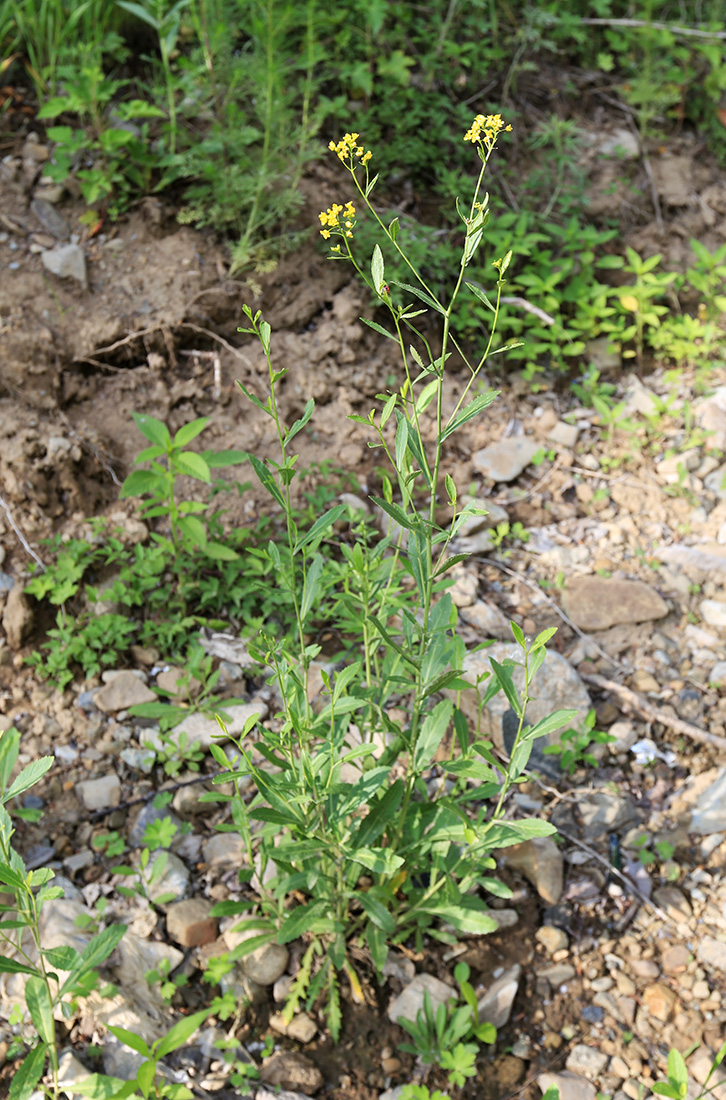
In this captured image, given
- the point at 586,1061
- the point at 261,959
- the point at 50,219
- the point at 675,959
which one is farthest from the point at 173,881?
the point at 50,219

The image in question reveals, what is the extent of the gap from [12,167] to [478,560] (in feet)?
8.75

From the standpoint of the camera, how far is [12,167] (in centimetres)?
385

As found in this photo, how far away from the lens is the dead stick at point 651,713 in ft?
9.45

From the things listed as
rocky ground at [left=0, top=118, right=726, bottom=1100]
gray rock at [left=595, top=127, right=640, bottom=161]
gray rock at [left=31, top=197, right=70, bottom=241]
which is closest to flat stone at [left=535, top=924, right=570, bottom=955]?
rocky ground at [left=0, top=118, right=726, bottom=1100]

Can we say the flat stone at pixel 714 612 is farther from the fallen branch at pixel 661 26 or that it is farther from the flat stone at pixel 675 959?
the fallen branch at pixel 661 26

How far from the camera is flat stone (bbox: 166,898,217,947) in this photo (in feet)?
7.68

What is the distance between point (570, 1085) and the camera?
2.22 m

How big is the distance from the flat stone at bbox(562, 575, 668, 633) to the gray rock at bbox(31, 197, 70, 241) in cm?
260

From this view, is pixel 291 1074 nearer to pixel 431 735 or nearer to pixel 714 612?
pixel 431 735

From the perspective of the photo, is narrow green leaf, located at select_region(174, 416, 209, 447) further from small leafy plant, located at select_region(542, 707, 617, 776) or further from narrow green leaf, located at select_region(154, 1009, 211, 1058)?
narrow green leaf, located at select_region(154, 1009, 211, 1058)

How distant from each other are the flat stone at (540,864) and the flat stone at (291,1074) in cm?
79

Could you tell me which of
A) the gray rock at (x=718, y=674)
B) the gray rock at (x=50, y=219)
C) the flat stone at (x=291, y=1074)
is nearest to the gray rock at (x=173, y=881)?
the flat stone at (x=291, y=1074)

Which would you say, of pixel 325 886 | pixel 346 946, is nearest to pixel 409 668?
pixel 325 886

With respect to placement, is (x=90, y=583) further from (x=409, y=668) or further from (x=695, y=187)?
(x=695, y=187)
